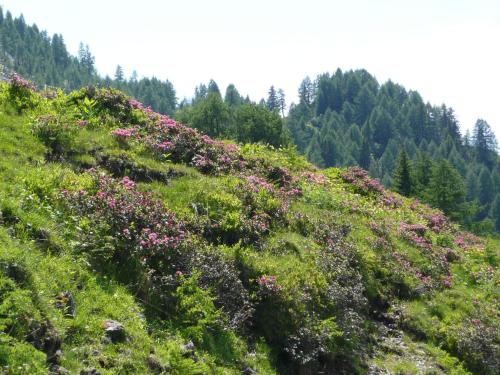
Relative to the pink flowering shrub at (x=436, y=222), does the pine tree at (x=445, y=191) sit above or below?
above

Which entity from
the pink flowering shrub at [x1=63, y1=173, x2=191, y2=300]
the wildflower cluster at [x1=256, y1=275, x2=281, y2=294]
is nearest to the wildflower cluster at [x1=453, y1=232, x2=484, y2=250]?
the wildflower cluster at [x1=256, y1=275, x2=281, y2=294]

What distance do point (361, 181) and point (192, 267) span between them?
15066 mm

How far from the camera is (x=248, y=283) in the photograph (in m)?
11.2

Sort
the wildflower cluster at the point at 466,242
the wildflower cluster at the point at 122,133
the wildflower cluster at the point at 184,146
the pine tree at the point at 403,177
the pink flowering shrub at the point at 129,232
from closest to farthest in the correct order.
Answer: the pink flowering shrub at the point at 129,232 < the wildflower cluster at the point at 122,133 < the wildflower cluster at the point at 184,146 < the wildflower cluster at the point at 466,242 < the pine tree at the point at 403,177

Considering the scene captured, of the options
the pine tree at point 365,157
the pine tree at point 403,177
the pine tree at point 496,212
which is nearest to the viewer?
the pine tree at point 403,177

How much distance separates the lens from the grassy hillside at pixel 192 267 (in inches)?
303

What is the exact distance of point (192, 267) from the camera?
10.2m

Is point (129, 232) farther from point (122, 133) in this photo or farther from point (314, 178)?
point (314, 178)

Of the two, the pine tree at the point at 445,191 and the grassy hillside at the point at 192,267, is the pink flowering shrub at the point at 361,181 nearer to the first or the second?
the grassy hillside at the point at 192,267

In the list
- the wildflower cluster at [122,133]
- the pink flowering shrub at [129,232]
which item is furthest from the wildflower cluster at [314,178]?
the pink flowering shrub at [129,232]

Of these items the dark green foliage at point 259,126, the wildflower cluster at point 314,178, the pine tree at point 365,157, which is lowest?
the wildflower cluster at point 314,178

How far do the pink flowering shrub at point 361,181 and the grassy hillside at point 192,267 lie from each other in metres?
4.47

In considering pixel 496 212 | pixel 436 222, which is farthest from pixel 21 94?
pixel 496 212

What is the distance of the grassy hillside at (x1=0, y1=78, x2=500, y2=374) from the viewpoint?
25.2ft
